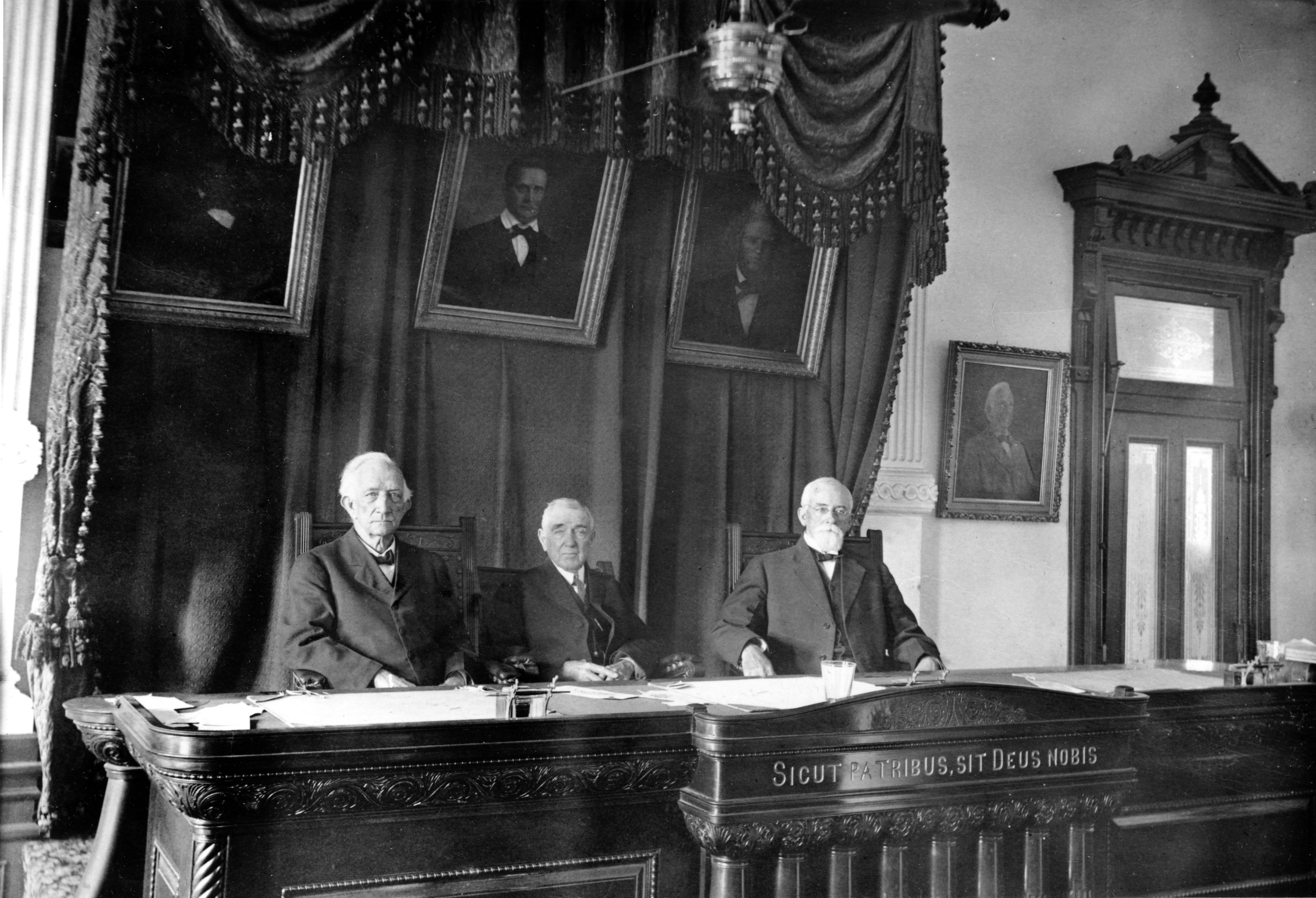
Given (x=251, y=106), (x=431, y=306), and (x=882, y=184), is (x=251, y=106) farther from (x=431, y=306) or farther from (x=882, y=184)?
(x=882, y=184)

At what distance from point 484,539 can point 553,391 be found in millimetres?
645

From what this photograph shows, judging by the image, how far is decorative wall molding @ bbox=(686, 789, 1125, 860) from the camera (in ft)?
8.17

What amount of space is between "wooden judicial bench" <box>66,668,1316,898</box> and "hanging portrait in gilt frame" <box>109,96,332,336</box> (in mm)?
1678

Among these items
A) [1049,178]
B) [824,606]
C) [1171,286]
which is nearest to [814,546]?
[824,606]

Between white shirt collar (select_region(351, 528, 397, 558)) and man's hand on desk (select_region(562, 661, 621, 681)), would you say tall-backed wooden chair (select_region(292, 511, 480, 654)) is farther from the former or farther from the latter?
man's hand on desk (select_region(562, 661, 621, 681))

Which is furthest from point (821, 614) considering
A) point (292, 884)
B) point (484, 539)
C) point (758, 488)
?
point (292, 884)

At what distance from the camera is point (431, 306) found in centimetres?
437

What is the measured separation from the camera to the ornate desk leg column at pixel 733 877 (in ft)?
8.26

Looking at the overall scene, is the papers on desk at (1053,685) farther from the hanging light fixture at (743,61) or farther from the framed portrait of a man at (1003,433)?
the framed portrait of a man at (1003,433)

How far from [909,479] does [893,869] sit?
3.08 meters

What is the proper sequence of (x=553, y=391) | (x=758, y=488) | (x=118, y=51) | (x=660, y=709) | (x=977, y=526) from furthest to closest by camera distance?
(x=977, y=526) < (x=758, y=488) < (x=553, y=391) < (x=118, y=51) < (x=660, y=709)

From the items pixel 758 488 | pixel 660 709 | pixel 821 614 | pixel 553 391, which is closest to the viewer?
pixel 660 709

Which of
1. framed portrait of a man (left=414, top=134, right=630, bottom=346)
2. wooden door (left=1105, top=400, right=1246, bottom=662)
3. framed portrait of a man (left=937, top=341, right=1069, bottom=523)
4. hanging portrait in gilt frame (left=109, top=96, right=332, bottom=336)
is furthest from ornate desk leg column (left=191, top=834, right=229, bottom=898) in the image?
wooden door (left=1105, top=400, right=1246, bottom=662)

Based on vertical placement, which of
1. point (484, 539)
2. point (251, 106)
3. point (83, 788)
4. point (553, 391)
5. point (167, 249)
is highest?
point (251, 106)
